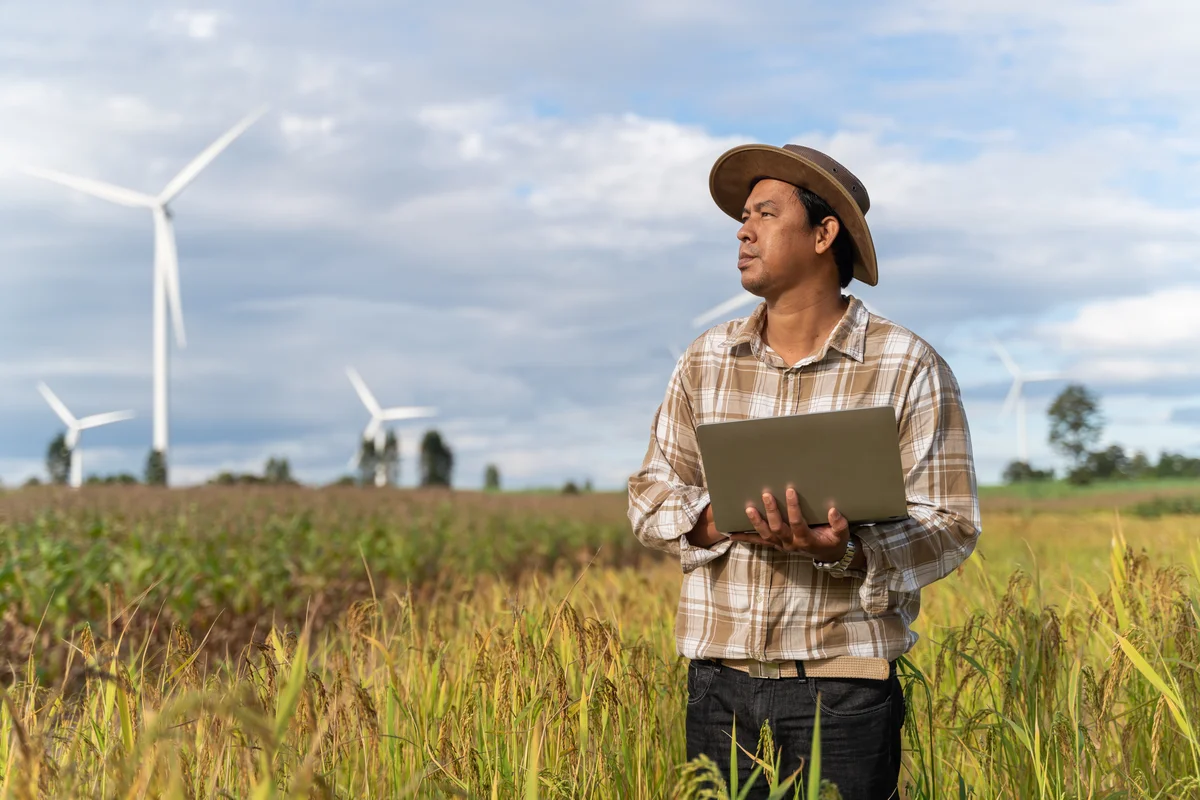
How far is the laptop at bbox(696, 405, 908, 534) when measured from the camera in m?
2.60

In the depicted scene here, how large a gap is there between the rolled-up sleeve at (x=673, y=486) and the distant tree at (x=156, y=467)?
71.4 feet

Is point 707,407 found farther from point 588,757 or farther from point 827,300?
point 588,757

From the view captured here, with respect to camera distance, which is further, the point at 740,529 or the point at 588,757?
the point at 588,757

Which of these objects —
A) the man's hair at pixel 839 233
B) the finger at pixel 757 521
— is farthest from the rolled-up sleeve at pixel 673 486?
the man's hair at pixel 839 233

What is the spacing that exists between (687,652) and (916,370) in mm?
1055

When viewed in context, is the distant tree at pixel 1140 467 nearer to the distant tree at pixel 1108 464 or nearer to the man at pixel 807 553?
the distant tree at pixel 1108 464

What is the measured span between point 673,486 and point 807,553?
0.53 metres

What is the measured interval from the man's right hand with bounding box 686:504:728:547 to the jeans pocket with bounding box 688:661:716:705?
375mm

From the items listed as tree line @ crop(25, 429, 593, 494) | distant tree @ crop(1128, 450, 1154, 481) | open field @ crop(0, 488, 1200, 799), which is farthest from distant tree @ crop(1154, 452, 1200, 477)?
open field @ crop(0, 488, 1200, 799)

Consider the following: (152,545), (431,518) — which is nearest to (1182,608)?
(152,545)

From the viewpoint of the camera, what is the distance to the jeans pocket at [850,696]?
9.78ft

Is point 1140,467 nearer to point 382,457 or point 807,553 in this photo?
point 382,457

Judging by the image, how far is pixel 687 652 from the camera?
318 centimetres

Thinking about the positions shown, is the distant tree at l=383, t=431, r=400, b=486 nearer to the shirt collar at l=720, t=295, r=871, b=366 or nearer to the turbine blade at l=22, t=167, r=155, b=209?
the turbine blade at l=22, t=167, r=155, b=209
